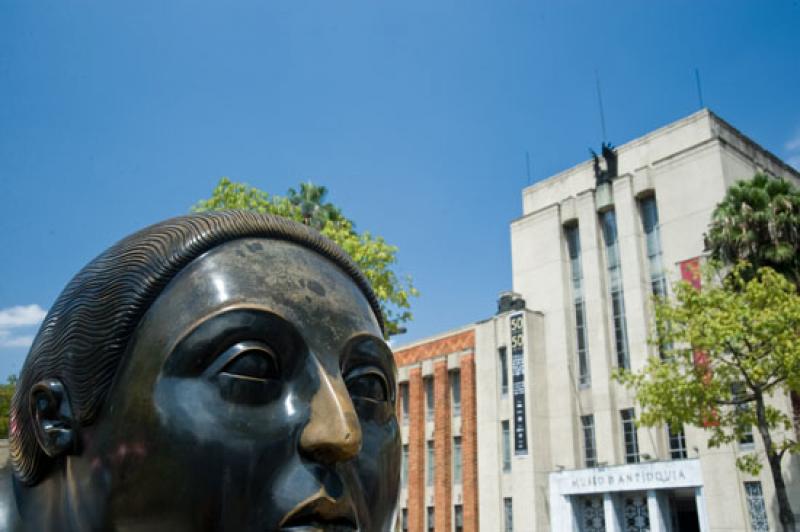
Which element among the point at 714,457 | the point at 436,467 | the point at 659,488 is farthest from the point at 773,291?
the point at 436,467

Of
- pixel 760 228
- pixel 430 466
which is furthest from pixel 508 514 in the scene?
pixel 760 228

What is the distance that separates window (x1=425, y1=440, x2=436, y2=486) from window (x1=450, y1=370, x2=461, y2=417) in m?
2.49

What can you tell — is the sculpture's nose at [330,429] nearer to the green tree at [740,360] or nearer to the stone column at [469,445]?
the green tree at [740,360]

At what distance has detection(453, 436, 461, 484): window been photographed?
121 ft

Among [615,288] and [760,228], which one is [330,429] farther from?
[615,288]

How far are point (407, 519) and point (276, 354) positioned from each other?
3914cm

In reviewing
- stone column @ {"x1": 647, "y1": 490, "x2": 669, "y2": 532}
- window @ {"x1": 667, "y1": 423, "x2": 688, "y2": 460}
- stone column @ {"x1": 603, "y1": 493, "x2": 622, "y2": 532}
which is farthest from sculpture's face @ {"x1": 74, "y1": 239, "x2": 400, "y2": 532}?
stone column @ {"x1": 603, "y1": 493, "x2": 622, "y2": 532}

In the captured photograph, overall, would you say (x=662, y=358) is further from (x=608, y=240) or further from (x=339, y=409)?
(x=339, y=409)

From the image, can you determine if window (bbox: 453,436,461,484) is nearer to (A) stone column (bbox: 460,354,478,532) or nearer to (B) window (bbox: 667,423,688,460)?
(A) stone column (bbox: 460,354,478,532)

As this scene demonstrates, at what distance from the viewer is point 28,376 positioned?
212cm

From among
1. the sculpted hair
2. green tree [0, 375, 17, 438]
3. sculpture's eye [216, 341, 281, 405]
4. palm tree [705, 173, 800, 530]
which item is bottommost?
sculpture's eye [216, 341, 281, 405]

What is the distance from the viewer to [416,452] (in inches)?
1532

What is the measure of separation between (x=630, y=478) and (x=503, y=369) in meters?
8.32

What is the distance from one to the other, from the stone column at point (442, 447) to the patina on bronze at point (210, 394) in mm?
36460
